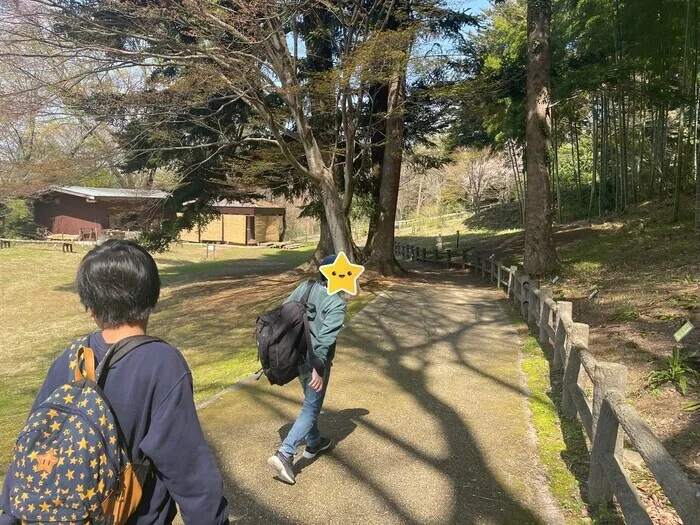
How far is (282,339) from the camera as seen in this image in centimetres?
318

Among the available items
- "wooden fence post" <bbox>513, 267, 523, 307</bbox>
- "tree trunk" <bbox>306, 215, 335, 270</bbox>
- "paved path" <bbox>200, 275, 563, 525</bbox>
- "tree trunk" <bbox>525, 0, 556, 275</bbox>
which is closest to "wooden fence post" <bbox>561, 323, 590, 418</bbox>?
"paved path" <bbox>200, 275, 563, 525</bbox>

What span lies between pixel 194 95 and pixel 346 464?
27.2ft

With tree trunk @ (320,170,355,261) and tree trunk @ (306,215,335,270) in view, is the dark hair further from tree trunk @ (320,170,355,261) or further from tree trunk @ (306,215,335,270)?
tree trunk @ (306,215,335,270)

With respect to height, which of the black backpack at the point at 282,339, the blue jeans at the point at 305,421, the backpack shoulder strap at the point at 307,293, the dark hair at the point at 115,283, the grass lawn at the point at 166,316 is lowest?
the grass lawn at the point at 166,316

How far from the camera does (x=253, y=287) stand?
579 inches

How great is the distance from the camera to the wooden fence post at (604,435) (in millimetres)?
2977

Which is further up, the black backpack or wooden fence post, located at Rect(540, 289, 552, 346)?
the black backpack

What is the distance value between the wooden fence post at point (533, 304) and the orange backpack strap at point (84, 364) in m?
6.85

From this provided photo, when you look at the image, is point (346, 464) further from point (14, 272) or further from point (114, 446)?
point (14, 272)

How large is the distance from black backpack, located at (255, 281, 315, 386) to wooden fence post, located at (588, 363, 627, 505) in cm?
182

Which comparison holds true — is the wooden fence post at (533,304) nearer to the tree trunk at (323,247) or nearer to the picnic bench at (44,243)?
the tree trunk at (323,247)

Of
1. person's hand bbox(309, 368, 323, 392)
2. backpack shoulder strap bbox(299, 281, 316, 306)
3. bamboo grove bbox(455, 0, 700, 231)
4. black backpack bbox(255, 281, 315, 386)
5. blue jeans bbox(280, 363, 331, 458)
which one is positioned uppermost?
bamboo grove bbox(455, 0, 700, 231)

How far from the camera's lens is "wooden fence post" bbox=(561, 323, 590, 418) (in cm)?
427

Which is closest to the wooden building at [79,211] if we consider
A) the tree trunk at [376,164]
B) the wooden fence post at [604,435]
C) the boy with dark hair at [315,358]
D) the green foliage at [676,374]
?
the tree trunk at [376,164]
